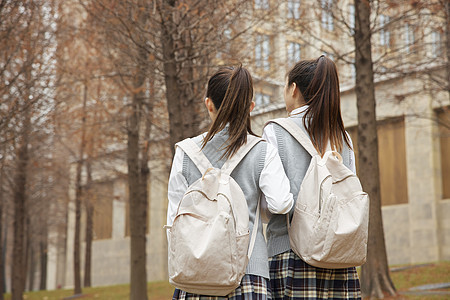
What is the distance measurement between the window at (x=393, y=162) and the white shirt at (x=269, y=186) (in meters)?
19.8

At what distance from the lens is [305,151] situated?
Result: 374 centimetres

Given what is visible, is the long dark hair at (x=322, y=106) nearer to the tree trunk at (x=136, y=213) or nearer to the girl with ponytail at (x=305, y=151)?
the girl with ponytail at (x=305, y=151)

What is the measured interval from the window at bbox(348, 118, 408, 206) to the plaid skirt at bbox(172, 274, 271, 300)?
20068mm

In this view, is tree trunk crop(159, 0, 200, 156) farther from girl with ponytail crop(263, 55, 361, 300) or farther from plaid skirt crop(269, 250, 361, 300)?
plaid skirt crop(269, 250, 361, 300)

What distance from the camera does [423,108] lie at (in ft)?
71.4

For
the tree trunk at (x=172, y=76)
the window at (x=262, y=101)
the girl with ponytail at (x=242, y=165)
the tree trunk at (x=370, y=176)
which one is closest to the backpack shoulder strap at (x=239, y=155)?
the girl with ponytail at (x=242, y=165)

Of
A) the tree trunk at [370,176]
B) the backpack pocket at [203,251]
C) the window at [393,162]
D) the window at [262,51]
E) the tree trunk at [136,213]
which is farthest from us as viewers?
the window at [393,162]

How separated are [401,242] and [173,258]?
20.5 m

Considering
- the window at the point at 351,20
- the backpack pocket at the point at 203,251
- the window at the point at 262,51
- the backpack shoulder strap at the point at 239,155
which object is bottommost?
the backpack pocket at the point at 203,251

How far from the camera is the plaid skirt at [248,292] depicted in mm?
3307

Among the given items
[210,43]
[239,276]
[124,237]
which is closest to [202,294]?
[239,276]

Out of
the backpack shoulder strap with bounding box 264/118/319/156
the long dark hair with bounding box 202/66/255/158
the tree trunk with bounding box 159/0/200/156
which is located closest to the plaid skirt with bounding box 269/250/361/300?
the backpack shoulder strap with bounding box 264/118/319/156

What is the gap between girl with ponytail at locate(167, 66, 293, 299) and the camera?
3.39m

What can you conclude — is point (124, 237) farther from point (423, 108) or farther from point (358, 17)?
point (358, 17)
